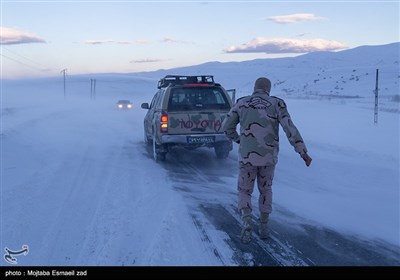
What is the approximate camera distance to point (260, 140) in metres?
6.39

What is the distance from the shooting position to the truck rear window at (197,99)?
12.4 metres

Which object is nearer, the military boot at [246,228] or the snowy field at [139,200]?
the snowy field at [139,200]

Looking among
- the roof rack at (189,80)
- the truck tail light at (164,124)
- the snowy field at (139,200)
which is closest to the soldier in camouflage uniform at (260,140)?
the snowy field at (139,200)

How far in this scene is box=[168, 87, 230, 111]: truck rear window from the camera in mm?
12438

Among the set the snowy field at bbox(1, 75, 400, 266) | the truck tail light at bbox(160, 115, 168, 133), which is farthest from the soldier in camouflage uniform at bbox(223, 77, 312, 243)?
the truck tail light at bbox(160, 115, 168, 133)

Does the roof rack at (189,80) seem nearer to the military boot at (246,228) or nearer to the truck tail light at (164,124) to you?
the truck tail light at (164,124)

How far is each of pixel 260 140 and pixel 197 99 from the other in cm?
631

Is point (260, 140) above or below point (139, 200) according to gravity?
above

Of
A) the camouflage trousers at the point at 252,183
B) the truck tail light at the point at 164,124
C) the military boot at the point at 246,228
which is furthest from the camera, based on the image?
the truck tail light at the point at 164,124

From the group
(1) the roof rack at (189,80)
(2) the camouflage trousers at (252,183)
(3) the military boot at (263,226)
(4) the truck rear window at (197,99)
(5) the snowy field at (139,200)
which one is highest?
(1) the roof rack at (189,80)

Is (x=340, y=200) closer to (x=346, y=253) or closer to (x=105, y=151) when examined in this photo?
(x=346, y=253)

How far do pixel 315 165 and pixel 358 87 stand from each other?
61.3 metres

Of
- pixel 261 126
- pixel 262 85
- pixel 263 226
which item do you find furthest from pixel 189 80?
pixel 263 226

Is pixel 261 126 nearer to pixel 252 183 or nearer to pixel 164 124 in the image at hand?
pixel 252 183
